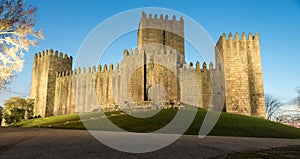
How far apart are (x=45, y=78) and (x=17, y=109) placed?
641 centimetres

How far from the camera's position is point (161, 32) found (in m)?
36.1

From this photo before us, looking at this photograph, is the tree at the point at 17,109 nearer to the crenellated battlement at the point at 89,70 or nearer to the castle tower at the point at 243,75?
the crenellated battlement at the point at 89,70

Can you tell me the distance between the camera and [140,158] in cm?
474

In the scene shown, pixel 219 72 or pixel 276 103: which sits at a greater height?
pixel 219 72

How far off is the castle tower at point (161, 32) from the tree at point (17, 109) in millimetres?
21398

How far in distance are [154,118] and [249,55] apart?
17480 millimetres

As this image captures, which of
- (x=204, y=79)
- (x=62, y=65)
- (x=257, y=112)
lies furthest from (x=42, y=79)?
(x=257, y=112)

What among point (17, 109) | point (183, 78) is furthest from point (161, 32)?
point (17, 109)

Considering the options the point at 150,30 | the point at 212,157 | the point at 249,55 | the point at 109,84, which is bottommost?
the point at 212,157

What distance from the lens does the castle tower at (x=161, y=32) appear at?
116ft

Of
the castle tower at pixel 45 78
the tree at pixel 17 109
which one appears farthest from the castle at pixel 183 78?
the tree at pixel 17 109

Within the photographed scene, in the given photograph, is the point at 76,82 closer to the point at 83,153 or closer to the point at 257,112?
the point at 257,112

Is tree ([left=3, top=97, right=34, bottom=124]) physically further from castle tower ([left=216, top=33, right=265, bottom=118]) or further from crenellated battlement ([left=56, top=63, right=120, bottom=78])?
castle tower ([left=216, top=33, right=265, bottom=118])

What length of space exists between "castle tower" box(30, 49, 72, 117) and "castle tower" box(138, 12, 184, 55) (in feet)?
52.0
